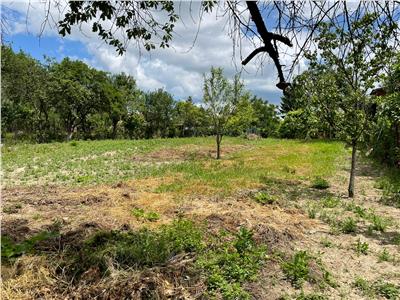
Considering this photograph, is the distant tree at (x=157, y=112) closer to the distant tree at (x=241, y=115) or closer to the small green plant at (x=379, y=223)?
the distant tree at (x=241, y=115)

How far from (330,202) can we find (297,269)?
4642 millimetres

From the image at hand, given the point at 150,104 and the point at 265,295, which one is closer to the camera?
the point at 265,295

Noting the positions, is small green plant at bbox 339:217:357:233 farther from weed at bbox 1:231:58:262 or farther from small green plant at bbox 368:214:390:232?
weed at bbox 1:231:58:262

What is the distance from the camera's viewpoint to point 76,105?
130ft

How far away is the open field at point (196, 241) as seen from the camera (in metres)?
4.43

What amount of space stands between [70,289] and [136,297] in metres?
0.72

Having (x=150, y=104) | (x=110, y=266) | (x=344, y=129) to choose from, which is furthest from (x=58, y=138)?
(x=110, y=266)

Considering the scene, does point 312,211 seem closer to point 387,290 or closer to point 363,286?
point 363,286

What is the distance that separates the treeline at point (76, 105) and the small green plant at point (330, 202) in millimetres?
18625

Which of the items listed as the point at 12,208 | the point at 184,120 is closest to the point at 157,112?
the point at 184,120

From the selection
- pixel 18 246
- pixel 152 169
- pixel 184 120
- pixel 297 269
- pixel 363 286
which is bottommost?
pixel 152 169

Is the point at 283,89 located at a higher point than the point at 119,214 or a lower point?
higher

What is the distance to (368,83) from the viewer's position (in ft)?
31.8

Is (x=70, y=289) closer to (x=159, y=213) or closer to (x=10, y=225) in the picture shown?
(x=10, y=225)
